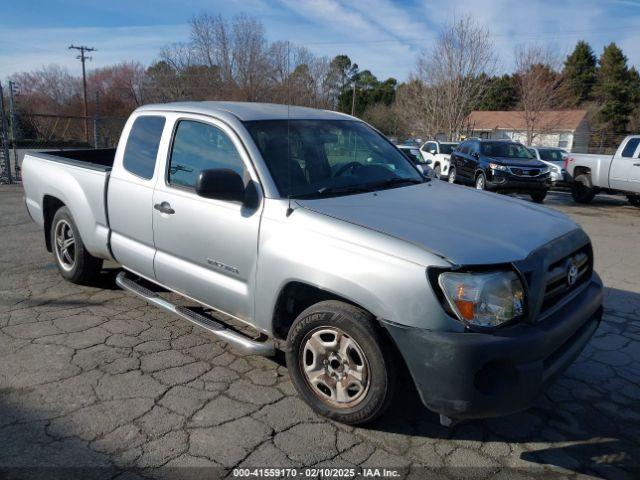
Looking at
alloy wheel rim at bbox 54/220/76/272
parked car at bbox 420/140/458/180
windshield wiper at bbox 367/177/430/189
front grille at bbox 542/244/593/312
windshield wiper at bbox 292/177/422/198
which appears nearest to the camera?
front grille at bbox 542/244/593/312

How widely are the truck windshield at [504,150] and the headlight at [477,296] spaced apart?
1303cm

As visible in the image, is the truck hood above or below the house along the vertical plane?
below

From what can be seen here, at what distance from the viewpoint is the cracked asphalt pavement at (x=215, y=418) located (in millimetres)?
2748

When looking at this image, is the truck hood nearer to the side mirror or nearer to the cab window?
the side mirror

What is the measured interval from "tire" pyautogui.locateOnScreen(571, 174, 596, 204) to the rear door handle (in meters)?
13.1

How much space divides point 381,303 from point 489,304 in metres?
0.53

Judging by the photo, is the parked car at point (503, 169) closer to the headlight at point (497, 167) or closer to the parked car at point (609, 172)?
the headlight at point (497, 167)

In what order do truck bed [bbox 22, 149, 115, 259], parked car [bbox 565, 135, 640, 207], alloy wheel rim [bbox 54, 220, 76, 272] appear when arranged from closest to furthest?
1. truck bed [bbox 22, 149, 115, 259]
2. alloy wheel rim [bbox 54, 220, 76, 272]
3. parked car [bbox 565, 135, 640, 207]

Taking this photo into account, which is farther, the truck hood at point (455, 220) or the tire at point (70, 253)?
the tire at point (70, 253)

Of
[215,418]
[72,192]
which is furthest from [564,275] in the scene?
[72,192]

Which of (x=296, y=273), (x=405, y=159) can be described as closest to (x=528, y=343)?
(x=296, y=273)

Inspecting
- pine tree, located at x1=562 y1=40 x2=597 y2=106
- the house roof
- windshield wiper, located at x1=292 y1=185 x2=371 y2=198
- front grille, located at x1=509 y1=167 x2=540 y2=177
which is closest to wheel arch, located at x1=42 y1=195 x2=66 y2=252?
windshield wiper, located at x1=292 y1=185 x2=371 y2=198

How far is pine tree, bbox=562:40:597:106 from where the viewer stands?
194 feet

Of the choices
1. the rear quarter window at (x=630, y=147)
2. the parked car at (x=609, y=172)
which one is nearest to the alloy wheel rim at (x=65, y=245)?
the parked car at (x=609, y=172)
